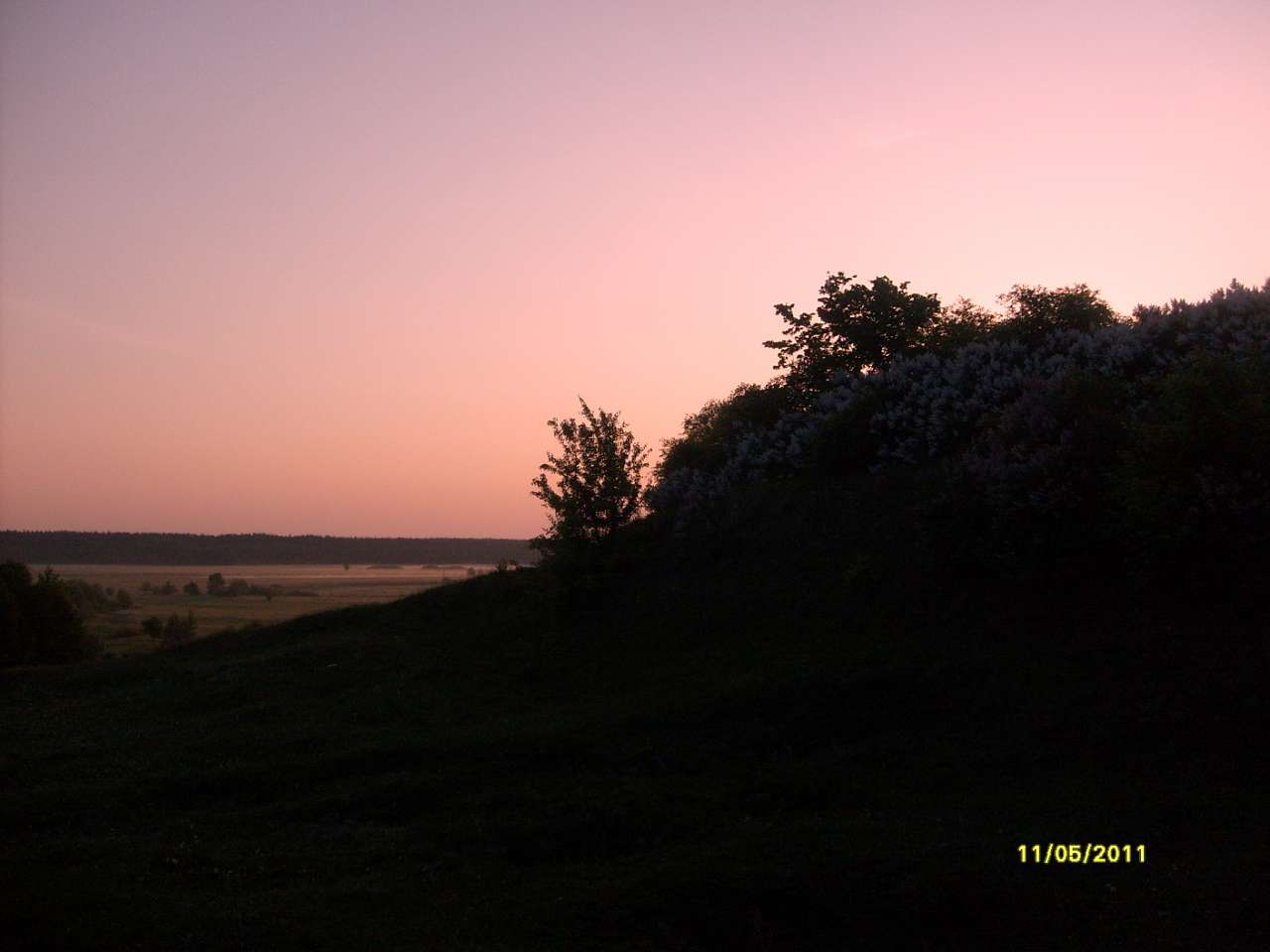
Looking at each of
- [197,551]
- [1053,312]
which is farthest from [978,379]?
[197,551]

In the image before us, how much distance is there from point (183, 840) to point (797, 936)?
7.16m

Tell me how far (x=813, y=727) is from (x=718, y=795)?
2.32m

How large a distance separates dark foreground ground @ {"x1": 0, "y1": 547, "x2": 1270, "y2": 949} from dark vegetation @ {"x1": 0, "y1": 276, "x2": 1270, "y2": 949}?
0.05 metres

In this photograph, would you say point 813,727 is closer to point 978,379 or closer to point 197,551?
point 978,379

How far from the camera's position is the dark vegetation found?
8.18 m

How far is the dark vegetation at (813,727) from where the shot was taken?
8.18m

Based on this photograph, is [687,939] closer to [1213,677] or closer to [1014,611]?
[1213,677]

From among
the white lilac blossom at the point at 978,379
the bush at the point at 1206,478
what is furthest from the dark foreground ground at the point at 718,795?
the white lilac blossom at the point at 978,379

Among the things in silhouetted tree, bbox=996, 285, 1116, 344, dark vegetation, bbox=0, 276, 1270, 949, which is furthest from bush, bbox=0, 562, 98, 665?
silhouetted tree, bbox=996, 285, 1116, 344
